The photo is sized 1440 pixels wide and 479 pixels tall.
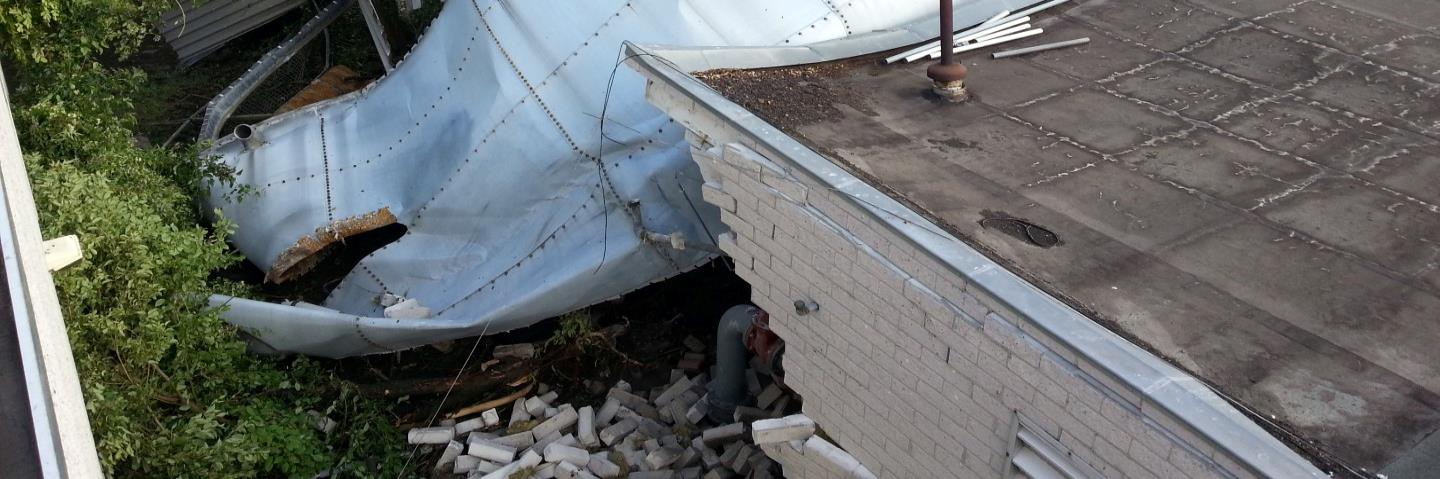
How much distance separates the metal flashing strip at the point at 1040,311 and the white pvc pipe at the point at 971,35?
171cm

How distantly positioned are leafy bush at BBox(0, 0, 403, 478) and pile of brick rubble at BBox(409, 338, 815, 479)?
702 millimetres

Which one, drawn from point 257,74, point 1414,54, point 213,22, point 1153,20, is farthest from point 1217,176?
point 213,22

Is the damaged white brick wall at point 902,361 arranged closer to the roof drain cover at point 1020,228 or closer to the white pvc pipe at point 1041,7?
the roof drain cover at point 1020,228

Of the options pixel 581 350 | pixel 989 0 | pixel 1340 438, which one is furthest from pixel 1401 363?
pixel 581 350

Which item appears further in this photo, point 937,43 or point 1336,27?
point 1336,27

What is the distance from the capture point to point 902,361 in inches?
Result: 216

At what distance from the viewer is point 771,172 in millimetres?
5953

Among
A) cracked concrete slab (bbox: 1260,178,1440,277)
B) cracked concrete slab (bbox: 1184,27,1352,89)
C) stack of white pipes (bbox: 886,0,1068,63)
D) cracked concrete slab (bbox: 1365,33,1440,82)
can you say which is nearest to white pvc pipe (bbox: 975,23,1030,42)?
stack of white pipes (bbox: 886,0,1068,63)

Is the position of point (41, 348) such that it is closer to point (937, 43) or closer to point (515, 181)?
point (515, 181)

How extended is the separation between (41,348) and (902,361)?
3.68m

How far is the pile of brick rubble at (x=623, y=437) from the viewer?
7.68 m

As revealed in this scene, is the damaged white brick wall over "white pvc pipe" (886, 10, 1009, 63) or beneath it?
beneath

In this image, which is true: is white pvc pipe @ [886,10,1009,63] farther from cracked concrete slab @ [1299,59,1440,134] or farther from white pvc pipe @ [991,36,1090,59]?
cracked concrete slab @ [1299,59,1440,134]

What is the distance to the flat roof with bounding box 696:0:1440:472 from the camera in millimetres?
4504
